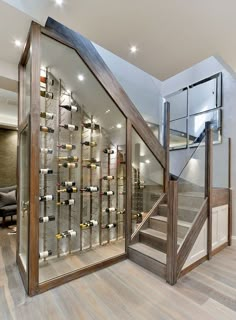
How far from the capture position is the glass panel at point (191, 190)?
2.44m

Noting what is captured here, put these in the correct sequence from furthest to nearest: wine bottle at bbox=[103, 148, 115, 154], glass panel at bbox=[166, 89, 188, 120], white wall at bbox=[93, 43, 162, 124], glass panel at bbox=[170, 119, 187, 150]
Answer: glass panel at bbox=[166, 89, 188, 120] < glass panel at bbox=[170, 119, 187, 150] < wine bottle at bbox=[103, 148, 115, 154] < white wall at bbox=[93, 43, 162, 124]

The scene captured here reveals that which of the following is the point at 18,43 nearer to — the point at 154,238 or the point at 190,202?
the point at 190,202

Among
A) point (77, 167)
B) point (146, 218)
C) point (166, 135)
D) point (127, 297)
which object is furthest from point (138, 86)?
point (127, 297)

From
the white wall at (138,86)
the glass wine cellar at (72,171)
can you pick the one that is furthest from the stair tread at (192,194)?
the white wall at (138,86)

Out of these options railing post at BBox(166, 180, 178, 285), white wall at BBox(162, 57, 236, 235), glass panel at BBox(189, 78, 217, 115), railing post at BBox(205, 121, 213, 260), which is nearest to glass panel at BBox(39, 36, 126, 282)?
railing post at BBox(166, 180, 178, 285)

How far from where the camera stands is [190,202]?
8.84 feet

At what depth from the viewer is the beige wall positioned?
6375mm

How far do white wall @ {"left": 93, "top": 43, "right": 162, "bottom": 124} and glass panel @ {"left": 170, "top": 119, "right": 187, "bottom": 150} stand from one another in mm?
614

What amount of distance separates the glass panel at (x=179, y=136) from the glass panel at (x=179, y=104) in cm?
20

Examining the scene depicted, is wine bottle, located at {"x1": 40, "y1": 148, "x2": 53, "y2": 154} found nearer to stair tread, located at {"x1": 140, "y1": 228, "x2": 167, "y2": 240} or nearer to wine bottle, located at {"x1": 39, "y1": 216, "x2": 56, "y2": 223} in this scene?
wine bottle, located at {"x1": 39, "y1": 216, "x2": 56, "y2": 223}

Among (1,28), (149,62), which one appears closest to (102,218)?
(149,62)

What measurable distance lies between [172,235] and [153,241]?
726mm

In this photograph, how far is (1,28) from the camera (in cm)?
211

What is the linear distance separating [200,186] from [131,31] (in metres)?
2.39
